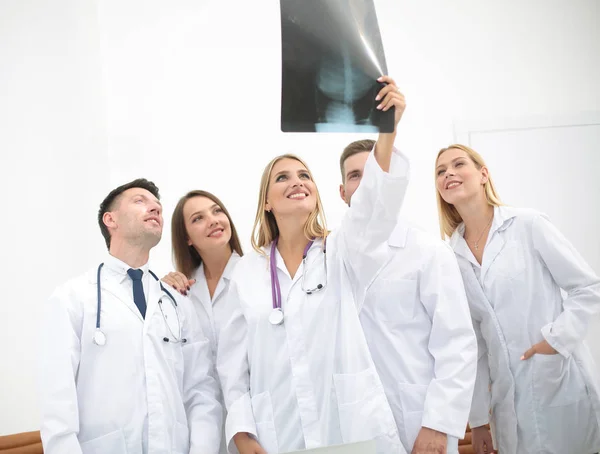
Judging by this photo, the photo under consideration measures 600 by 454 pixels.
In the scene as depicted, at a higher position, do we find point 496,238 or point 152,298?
point 496,238

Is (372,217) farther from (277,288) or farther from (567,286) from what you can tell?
(567,286)

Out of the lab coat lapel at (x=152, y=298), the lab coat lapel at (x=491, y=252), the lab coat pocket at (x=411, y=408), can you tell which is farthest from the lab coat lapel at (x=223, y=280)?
the lab coat lapel at (x=491, y=252)

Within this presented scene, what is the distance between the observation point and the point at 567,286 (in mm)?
1824

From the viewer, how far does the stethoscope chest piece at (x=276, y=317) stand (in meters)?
1.55

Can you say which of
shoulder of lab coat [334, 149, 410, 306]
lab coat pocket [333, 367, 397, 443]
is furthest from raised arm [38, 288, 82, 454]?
shoulder of lab coat [334, 149, 410, 306]

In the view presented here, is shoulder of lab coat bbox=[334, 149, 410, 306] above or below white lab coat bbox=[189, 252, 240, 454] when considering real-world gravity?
above

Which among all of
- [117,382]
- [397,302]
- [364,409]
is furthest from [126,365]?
[397,302]

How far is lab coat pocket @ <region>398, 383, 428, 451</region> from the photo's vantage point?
152 centimetres

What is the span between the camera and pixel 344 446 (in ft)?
2.93

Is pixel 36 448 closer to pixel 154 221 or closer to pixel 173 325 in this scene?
pixel 173 325

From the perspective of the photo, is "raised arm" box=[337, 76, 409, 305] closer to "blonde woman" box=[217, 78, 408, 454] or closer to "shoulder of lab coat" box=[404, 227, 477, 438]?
"blonde woman" box=[217, 78, 408, 454]

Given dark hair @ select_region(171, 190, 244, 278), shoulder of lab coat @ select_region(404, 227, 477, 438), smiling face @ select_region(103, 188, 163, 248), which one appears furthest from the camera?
dark hair @ select_region(171, 190, 244, 278)

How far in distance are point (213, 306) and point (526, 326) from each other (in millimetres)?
1072

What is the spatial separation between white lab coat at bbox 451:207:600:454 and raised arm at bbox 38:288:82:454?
1.28 m
